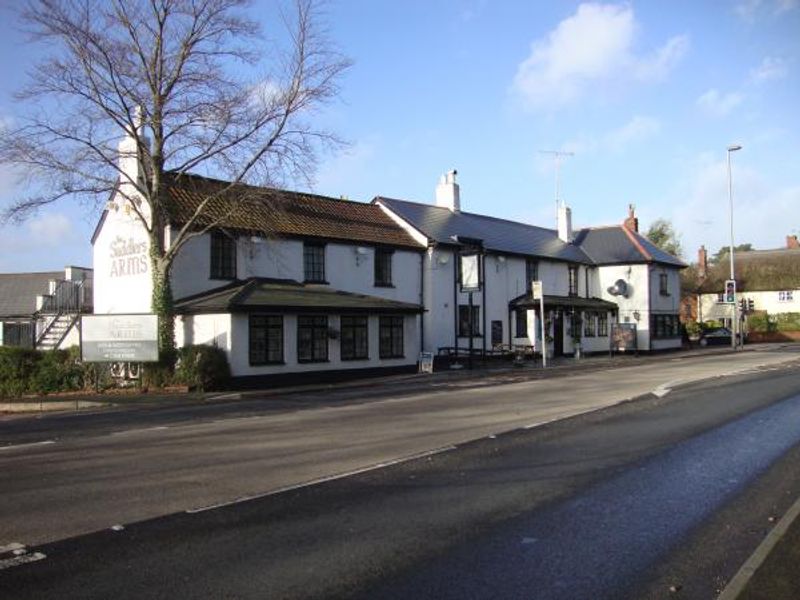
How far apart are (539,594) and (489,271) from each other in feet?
108

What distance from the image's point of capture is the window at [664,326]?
4683 centimetres

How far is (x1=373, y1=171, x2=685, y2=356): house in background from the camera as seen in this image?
114ft

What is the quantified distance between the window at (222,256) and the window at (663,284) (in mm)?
31089

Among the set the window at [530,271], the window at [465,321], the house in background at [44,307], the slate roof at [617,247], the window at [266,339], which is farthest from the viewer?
the slate roof at [617,247]

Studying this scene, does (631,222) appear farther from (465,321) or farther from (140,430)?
(140,430)

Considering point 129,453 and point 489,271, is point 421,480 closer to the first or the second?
point 129,453

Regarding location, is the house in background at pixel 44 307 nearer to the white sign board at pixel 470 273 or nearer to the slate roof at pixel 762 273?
the white sign board at pixel 470 273

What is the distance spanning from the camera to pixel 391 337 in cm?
2938

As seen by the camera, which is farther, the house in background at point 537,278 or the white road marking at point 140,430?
the house in background at point 537,278

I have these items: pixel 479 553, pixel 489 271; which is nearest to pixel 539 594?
pixel 479 553

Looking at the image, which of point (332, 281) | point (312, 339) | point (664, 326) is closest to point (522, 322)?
point (332, 281)

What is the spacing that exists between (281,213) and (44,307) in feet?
39.4

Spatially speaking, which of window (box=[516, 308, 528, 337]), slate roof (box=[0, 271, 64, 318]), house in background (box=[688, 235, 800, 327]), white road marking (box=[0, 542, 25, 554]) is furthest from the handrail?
house in background (box=[688, 235, 800, 327])

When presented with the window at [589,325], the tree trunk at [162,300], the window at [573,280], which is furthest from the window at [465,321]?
the tree trunk at [162,300]
